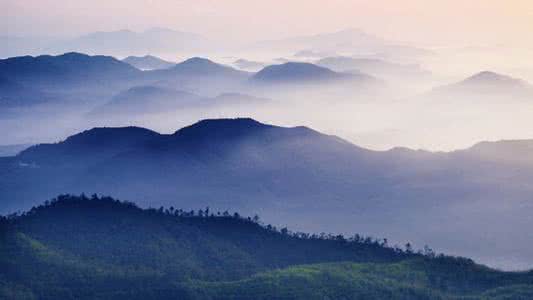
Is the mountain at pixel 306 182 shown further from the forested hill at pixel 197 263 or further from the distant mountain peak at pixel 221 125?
the forested hill at pixel 197 263

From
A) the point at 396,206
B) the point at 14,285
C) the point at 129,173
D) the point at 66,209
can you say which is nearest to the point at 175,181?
the point at 129,173

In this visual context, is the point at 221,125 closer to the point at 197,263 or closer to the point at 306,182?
the point at 306,182

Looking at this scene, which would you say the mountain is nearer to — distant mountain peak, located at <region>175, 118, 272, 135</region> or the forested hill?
distant mountain peak, located at <region>175, 118, 272, 135</region>

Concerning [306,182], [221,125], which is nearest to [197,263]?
[306,182]

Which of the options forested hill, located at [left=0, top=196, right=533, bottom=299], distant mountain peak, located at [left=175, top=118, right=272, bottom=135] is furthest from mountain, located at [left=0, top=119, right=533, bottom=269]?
forested hill, located at [left=0, top=196, right=533, bottom=299]

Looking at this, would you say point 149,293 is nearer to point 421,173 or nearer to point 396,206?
point 396,206

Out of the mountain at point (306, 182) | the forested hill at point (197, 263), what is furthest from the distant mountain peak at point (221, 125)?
the forested hill at point (197, 263)
